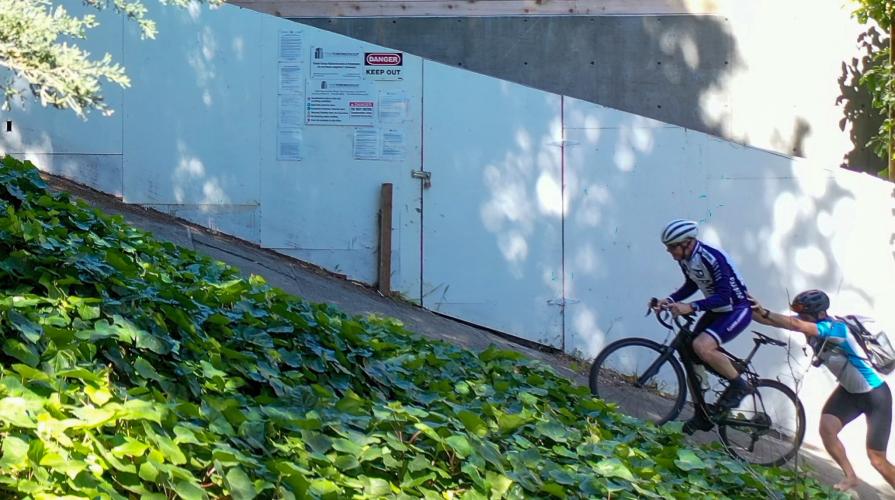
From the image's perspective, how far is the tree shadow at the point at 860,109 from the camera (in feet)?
36.7

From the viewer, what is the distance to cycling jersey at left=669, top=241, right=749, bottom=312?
7.43 m

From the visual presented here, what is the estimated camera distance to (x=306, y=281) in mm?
9742

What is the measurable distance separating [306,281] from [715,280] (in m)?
3.94

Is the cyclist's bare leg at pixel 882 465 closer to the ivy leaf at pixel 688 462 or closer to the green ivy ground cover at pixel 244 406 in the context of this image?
the green ivy ground cover at pixel 244 406

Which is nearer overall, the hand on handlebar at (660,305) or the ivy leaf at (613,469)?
the ivy leaf at (613,469)

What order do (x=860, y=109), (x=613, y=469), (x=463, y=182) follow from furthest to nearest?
(x=860, y=109) < (x=463, y=182) < (x=613, y=469)

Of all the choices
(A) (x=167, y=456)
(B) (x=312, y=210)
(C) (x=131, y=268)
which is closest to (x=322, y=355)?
(C) (x=131, y=268)

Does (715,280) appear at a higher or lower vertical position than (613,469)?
higher

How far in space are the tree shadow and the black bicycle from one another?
4.30 m

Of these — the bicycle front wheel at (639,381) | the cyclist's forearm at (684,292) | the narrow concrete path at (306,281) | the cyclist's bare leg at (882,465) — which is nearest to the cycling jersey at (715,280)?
the cyclist's forearm at (684,292)

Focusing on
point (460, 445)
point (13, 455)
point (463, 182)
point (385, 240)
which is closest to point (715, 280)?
point (463, 182)

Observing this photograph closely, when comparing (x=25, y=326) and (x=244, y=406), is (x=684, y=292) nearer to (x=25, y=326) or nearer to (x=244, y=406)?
(x=244, y=406)

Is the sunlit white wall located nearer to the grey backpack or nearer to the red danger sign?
the red danger sign

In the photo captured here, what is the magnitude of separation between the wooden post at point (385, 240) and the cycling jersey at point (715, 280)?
3544 millimetres
